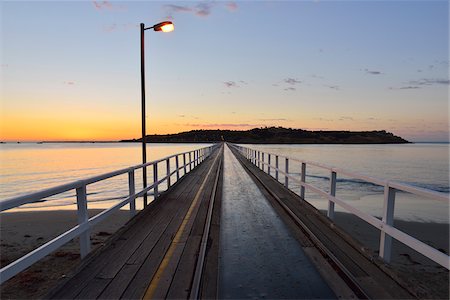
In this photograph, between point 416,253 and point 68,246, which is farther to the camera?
point 68,246

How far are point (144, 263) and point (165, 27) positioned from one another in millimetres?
7682

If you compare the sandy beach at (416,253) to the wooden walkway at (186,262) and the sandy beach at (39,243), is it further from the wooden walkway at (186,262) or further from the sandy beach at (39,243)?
the sandy beach at (39,243)

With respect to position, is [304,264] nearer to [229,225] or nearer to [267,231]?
[267,231]

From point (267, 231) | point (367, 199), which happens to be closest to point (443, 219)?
point (367, 199)

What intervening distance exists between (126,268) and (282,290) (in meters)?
2.42

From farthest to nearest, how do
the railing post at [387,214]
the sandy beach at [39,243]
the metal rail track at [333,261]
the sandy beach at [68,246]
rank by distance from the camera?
the sandy beach at [39,243] → the sandy beach at [68,246] → the railing post at [387,214] → the metal rail track at [333,261]

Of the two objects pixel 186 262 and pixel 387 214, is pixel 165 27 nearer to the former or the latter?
pixel 186 262

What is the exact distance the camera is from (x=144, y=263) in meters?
5.02

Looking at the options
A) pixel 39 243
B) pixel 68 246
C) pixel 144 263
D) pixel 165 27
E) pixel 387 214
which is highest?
pixel 165 27

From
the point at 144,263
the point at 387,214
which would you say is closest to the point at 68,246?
the point at 144,263

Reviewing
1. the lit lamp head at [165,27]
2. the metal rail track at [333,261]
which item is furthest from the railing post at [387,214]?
the lit lamp head at [165,27]

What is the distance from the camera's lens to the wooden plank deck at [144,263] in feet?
13.4

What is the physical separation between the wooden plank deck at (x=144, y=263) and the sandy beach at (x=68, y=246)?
512 millimetres

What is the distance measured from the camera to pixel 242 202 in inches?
404
